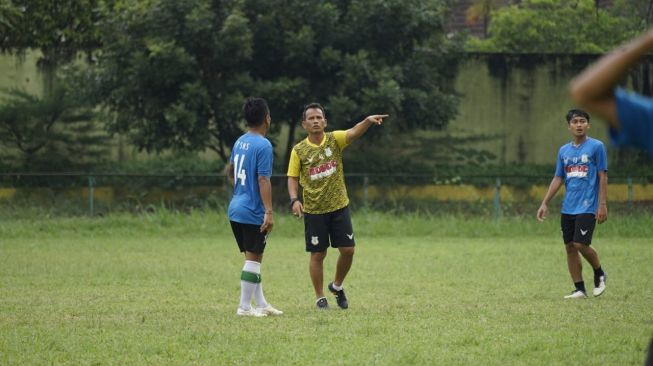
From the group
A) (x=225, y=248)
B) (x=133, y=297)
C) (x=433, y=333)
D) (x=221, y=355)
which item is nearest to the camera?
(x=221, y=355)

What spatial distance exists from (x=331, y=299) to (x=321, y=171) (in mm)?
1958

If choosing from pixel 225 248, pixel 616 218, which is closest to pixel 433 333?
pixel 225 248

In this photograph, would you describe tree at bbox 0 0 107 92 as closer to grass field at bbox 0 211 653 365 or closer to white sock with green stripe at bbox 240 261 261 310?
grass field at bbox 0 211 653 365

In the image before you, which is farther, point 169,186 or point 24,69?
point 24,69

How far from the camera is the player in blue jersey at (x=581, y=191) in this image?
11.2 m

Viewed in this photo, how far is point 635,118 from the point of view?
13.4 ft

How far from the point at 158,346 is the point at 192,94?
56.0 feet

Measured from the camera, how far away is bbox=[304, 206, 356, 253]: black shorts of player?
10.4 meters

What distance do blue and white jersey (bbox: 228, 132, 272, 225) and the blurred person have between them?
566 centimetres

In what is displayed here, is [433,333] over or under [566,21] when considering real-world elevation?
under

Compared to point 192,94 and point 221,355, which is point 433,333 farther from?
point 192,94

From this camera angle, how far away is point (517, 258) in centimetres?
1711

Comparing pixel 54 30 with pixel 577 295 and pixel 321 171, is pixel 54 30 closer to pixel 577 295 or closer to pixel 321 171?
pixel 321 171

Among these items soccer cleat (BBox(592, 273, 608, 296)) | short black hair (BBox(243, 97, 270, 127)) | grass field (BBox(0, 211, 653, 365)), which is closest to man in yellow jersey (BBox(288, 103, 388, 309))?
grass field (BBox(0, 211, 653, 365))
